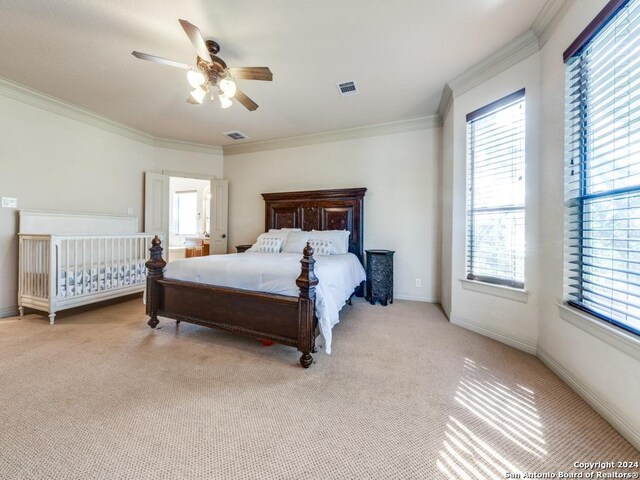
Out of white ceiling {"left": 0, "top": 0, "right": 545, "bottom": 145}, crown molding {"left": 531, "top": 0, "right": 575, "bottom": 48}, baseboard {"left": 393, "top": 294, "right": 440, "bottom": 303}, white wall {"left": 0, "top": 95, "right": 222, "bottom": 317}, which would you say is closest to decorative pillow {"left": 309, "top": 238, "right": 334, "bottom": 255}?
baseboard {"left": 393, "top": 294, "right": 440, "bottom": 303}

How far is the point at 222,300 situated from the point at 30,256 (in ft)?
8.50

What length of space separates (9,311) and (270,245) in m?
3.17

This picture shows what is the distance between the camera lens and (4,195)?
3080 millimetres

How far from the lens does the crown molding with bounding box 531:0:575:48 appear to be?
6.22ft

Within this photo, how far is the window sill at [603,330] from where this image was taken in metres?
1.34

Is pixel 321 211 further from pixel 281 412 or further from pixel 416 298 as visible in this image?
pixel 281 412

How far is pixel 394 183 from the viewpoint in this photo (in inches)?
163

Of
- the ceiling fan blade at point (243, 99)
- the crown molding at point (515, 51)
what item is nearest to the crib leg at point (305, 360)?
the ceiling fan blade at point (243, 99)

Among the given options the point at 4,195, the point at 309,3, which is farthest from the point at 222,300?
the point at 4,195

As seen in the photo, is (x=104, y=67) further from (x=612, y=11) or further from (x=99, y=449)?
(x=612, y=11)

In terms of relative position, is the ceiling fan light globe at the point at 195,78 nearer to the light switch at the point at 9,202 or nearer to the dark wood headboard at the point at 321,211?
the dark wood headboard at the point at 321,211

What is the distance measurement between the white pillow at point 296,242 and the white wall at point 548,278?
77.0 inches

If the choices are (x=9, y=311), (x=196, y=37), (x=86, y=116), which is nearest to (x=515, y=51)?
(x=196, y=37)

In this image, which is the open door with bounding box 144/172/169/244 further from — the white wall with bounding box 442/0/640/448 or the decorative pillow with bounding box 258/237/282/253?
the white wall with bounding box 442/0/640/448
